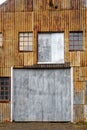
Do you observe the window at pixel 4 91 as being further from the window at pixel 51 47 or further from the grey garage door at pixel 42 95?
the window at pixel 51 47

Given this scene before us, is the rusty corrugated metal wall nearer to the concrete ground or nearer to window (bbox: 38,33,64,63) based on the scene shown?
window (bbox: 38,33,64,63)

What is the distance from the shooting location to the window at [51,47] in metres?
22.0

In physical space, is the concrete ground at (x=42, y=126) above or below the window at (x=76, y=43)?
below

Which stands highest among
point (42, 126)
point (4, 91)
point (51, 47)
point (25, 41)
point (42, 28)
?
point (42, 28)

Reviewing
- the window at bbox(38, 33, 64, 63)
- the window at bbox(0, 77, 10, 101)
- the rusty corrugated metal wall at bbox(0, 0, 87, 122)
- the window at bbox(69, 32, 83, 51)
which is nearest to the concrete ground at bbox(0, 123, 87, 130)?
the rusty corrugated metal wall at bbox(0, 0, 87, 122)

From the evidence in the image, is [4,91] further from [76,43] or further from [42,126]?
[76,43]

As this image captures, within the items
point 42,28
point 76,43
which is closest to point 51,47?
point 42,28

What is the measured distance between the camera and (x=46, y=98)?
22.0 meters

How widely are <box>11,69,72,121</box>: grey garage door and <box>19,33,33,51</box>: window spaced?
48.0 inches

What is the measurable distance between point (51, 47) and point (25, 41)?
4.60 ft

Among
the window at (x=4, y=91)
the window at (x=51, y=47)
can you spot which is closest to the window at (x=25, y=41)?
the window at (x=51, y=47)

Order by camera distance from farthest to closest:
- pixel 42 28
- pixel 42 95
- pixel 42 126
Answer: pixel 42 28
pixel 42 95
pixel 42 126

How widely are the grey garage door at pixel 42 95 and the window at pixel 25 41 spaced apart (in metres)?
1.22

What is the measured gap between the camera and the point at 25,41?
72.7 ft
